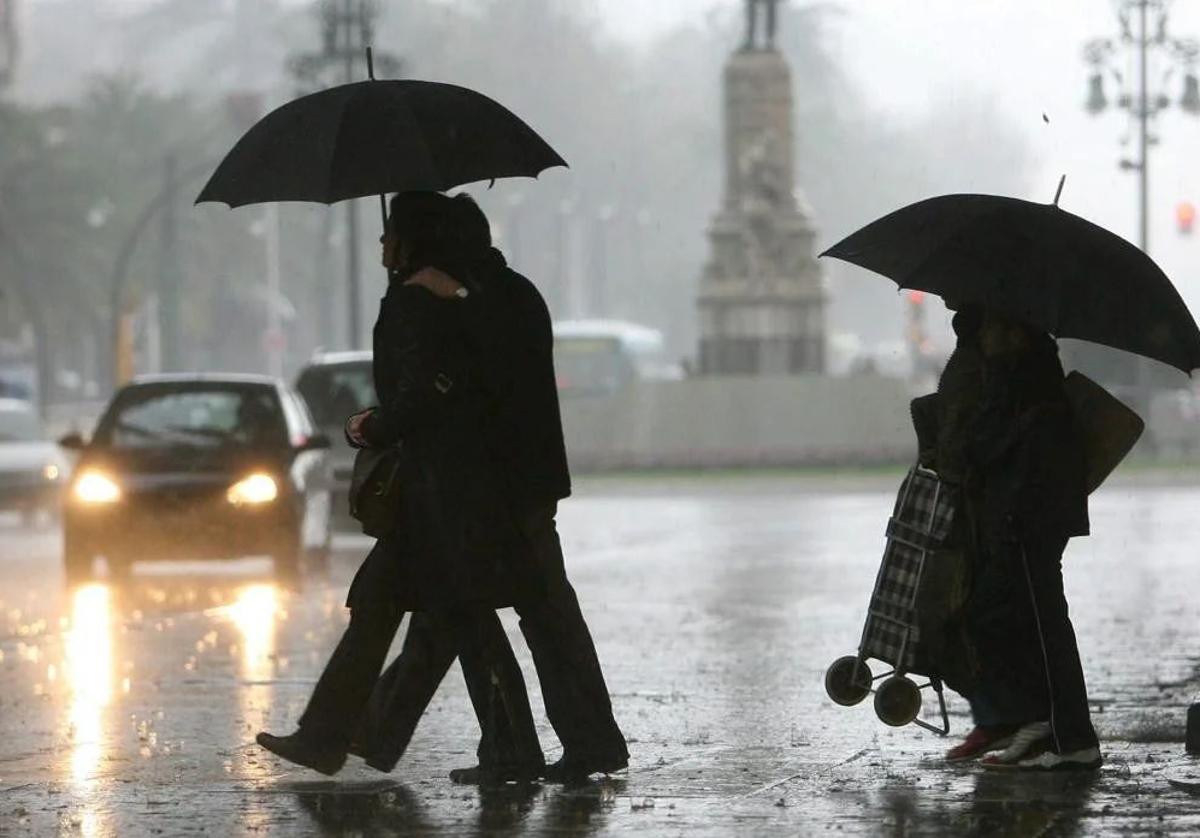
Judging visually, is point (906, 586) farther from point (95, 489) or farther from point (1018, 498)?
point (95, 489)

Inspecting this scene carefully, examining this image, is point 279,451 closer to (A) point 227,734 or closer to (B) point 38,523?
(A) point 227,734

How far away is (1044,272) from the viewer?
8.95 meters

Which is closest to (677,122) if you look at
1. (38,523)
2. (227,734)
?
(38,523)

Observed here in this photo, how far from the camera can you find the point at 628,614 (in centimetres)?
1698

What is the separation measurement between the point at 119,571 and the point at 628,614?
5.32 metres

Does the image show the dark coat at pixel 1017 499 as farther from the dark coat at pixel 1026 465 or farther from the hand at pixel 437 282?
the hand at pixel 437 282

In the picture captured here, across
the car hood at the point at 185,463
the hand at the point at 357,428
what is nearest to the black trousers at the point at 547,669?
the hand at the point at 357,428

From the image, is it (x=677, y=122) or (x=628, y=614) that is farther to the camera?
(x=677, y=122)

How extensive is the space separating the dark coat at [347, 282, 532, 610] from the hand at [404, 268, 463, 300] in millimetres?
20

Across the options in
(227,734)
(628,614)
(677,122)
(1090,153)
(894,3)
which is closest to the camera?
(227,734)

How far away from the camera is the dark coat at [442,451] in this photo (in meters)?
8.56

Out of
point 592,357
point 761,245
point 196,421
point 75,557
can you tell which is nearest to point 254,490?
point 196,421

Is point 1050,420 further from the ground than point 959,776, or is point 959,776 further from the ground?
point 1050,420

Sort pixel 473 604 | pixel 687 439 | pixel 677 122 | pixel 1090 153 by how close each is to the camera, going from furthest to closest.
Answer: pixel 677 122 < pixel 1090 153 < pixel 687 439 < pixel 473 604
